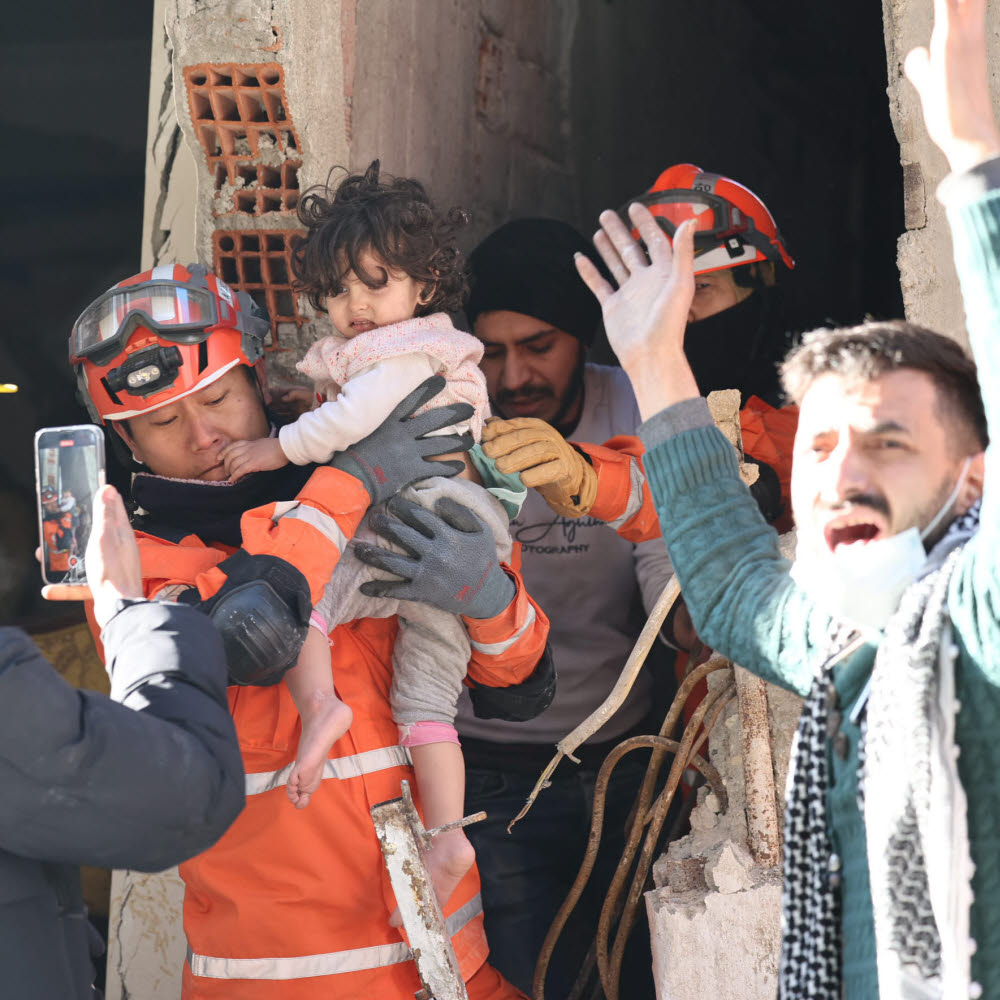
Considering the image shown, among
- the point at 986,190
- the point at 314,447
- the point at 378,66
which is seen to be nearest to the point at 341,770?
the point at 314,447

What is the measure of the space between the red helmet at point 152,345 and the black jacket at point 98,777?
3.04 feet

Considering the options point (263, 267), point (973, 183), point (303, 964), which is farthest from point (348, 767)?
point (973, 183)

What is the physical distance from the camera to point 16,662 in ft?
4.73

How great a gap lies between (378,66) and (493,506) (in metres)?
1.58

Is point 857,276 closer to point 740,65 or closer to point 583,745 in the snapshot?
point 740,65

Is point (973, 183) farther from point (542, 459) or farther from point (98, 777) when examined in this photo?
point (542, 459)

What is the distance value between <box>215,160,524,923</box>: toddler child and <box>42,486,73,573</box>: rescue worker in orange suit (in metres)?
0.52

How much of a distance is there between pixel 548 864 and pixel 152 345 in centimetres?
167

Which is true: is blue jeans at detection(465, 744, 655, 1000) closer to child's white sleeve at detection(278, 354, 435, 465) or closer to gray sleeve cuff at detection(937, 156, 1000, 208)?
child's white sleeve at detection(278, 354, 435, 465)

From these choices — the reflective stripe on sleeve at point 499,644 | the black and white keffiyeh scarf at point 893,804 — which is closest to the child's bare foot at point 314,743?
the reflective stripe on sleeve at point 499,644

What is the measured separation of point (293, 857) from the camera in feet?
7.46

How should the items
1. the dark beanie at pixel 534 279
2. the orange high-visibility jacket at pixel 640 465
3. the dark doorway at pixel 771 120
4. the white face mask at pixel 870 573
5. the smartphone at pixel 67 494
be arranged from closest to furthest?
the white face mask at pixel 870 573 < the smartphone at pixel 67 494 < the orange high-visibility jacket at pixel 640 465 < the dark beanie at pixel 534 279 < the dark doorway at pixel 771 120

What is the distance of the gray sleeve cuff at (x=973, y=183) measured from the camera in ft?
4.18

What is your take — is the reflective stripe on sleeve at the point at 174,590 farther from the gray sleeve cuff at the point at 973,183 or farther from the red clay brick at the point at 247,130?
the gray sleeve cuff at the point at 973,183
